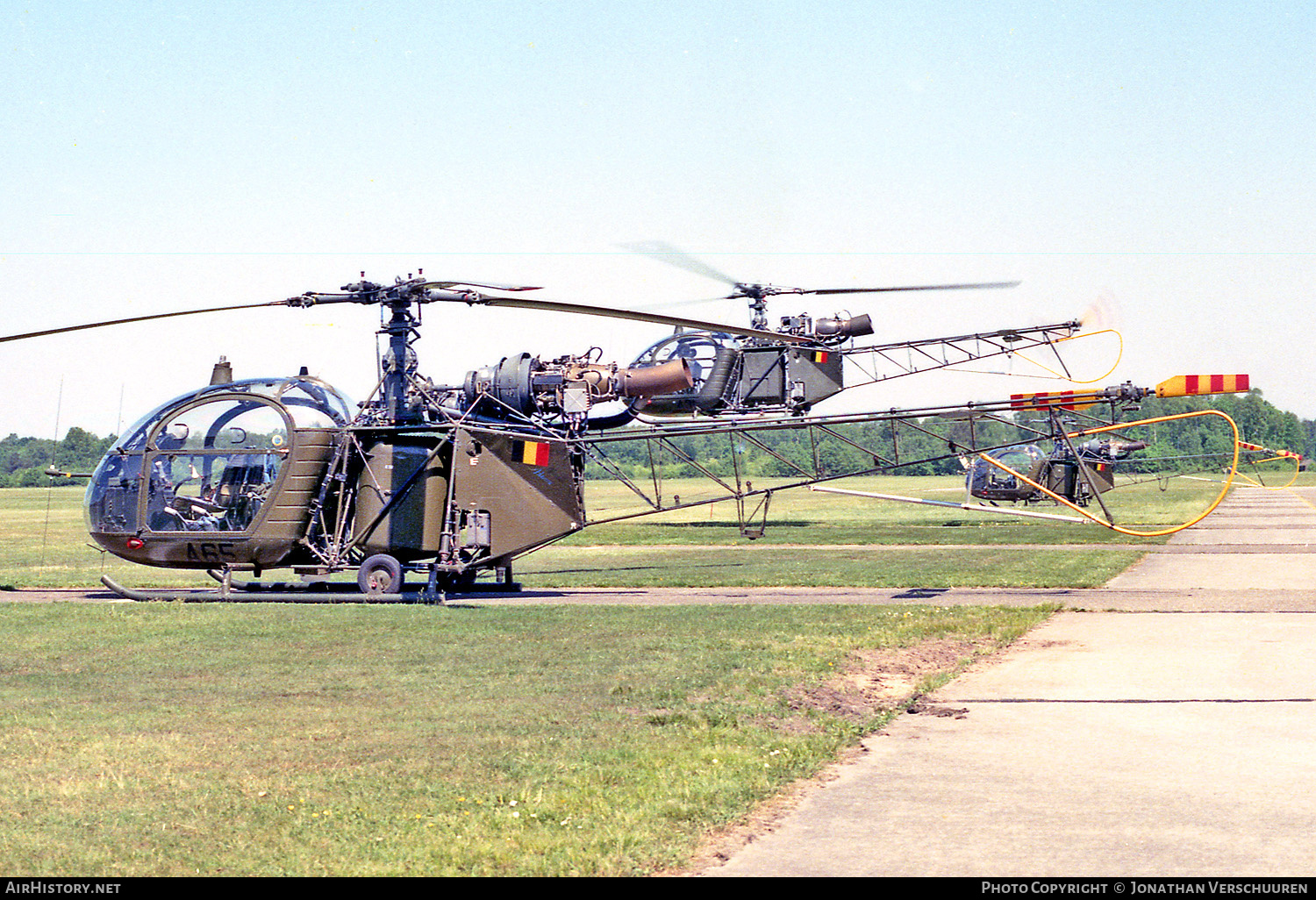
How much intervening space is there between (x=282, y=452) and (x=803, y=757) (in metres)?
12.7

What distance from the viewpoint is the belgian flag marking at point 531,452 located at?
1944 centimetres

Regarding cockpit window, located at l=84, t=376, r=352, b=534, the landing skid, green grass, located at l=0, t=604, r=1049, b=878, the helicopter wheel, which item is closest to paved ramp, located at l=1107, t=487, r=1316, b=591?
green grass, located at l=0, t=604, r=1049, b=878

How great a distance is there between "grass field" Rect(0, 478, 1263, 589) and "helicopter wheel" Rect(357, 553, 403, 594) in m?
3.89

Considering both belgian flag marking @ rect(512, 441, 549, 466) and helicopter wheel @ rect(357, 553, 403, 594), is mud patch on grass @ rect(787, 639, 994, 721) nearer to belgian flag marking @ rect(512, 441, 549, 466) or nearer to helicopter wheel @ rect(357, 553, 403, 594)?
belgian flag marking @ rect(512, 441, 549, 466)

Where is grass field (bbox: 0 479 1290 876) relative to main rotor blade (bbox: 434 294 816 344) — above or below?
below

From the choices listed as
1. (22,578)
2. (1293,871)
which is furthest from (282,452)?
(1293,871)

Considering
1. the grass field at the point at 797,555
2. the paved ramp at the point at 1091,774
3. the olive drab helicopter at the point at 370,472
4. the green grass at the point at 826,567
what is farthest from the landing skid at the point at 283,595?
the paved ramp at the point at 1091,774

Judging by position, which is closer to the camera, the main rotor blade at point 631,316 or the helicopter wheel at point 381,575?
the main rotor blade at point 631,316

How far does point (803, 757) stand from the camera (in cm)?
825

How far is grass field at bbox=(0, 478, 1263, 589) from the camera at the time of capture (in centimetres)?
2267

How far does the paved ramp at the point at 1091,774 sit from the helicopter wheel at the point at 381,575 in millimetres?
9206

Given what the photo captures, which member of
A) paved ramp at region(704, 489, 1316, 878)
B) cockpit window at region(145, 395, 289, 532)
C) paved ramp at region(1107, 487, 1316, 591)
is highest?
cockpit window at region(145, 395, 289, 532)

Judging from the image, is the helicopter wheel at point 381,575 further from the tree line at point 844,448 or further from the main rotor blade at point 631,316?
the tree line at point 844,448
